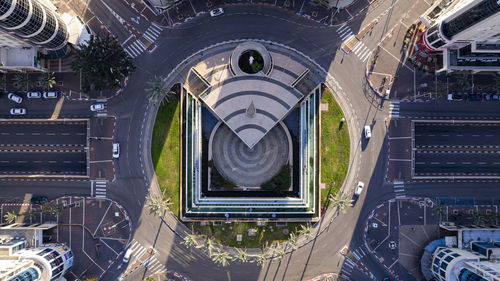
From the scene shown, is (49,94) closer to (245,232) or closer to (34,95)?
(34,95)

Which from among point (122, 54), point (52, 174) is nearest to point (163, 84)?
point (122, 54)

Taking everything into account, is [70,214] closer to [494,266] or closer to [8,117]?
[8,117]

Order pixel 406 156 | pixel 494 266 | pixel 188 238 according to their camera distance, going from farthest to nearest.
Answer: pixel 406 156
pixel 188 238
pixel 494 266

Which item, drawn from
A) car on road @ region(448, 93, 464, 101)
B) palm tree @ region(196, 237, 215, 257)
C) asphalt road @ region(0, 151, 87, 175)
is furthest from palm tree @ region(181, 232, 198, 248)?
car on road @ region(448, 93, 464, 101)

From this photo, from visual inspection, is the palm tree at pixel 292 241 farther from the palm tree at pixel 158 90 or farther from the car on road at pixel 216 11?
the car on road at pixel 216 11

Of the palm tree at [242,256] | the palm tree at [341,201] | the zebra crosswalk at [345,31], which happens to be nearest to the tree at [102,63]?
the palm tree at [242,256]

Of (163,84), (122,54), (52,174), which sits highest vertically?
(122,54)

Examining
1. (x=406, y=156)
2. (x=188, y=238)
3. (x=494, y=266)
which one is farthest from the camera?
(x=406, y=156)

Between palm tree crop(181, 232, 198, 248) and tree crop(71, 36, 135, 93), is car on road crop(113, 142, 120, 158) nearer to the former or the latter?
tree crop(71, 36, 135, 93)
